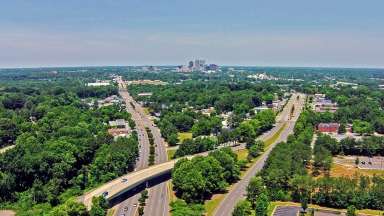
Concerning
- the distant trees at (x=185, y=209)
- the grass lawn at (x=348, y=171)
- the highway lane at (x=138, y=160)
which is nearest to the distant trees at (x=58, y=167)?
the highway lane at (x=138, y=160)

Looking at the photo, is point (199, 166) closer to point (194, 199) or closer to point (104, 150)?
point (194, 199)

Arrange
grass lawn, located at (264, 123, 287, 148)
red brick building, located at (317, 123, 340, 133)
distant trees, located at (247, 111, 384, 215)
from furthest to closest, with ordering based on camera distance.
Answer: red brick building, located at (317, 123, 340, 133)
grass lawn, located at (264, 123, 287, 148)
distant trees, located at (247, 111, 384, 215)

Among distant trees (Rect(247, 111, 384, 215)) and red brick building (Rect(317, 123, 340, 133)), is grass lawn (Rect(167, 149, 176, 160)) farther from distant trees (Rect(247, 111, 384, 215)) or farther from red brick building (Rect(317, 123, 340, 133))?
red brick building (Rect(317, 123, 340, 133))

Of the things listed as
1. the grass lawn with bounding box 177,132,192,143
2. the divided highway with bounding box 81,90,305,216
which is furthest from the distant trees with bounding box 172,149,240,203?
the grass lawn with bounding box 177,132,192,143

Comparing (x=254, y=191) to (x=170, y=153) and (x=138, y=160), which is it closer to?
(x=138, y=160)

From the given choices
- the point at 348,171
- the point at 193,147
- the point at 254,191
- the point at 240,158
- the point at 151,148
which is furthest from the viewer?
the point at 151,148

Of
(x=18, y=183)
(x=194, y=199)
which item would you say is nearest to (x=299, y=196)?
(x=194, y=199)

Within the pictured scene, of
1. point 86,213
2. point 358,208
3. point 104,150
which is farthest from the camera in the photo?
point 104,150

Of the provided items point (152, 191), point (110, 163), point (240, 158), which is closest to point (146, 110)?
point (240, 158)

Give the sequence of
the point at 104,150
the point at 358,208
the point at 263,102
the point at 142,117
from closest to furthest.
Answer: the point at 358,208 < the point at 104,150 < the point at 142,117 < the point at 263,102
